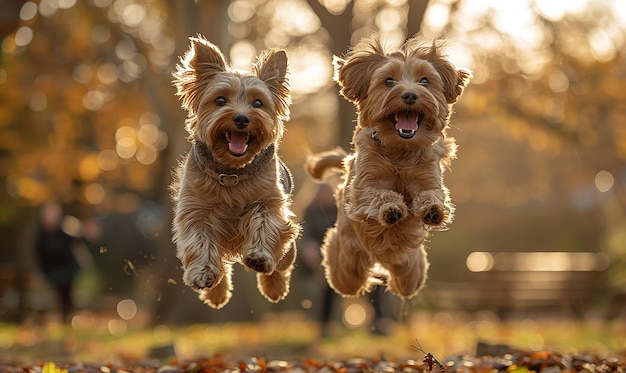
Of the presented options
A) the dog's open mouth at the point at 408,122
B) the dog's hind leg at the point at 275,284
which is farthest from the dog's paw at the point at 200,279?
the dog's open mouth at the point at 408,122

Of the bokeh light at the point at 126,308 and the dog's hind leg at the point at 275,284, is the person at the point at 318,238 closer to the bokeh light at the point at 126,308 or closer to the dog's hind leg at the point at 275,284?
the dog's hind leg at the point at 275,284

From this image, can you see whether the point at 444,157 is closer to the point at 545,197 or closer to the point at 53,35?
the point at 53,35

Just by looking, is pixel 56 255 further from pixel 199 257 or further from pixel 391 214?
pixel 391 214

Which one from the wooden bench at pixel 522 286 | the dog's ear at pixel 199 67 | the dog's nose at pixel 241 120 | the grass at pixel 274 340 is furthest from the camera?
the wooden bench at pixel 522 286

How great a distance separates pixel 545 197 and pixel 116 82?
20.8 metres

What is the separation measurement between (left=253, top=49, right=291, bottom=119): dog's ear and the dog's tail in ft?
4.39

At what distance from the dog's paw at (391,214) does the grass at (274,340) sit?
477 centimetres

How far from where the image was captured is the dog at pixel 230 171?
5801 mm

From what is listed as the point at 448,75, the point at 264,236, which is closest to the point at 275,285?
the point at 264,236

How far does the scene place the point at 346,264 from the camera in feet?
23.3

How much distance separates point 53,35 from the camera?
21.3m

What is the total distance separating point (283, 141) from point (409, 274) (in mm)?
17576

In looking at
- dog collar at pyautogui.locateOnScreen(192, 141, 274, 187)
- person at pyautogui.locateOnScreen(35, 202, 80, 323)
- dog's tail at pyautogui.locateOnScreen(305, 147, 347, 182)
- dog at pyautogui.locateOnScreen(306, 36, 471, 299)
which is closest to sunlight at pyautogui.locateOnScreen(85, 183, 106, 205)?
person at pyautogui.locateOnScreen(35, 202, 80, 323)

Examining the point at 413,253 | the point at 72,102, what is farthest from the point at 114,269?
the point at 413,253
